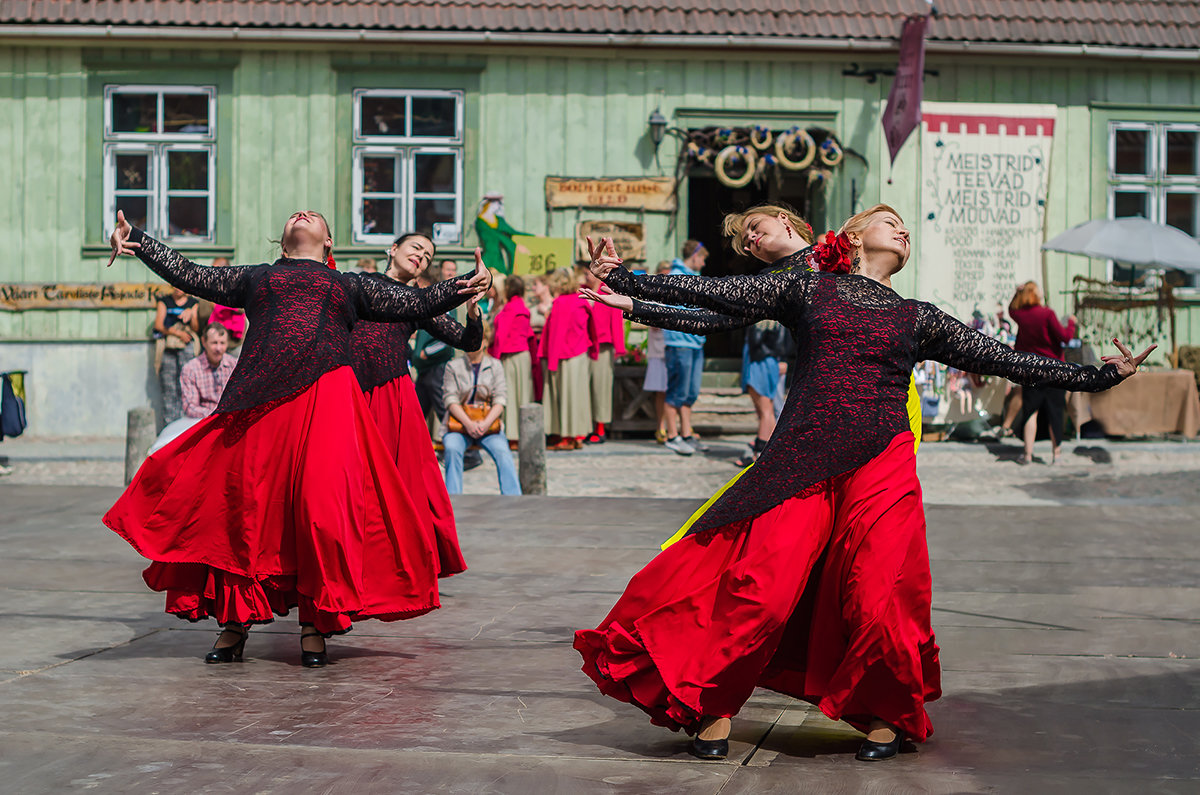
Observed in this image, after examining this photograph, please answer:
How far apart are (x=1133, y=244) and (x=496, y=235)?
653 cm

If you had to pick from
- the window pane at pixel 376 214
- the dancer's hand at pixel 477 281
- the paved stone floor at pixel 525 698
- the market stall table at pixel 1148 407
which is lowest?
the paved stone floor at pixel 525 698

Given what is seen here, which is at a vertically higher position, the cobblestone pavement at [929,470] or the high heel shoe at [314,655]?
the cobblestone pavement at [929,470]

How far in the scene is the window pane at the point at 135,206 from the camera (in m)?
16.7

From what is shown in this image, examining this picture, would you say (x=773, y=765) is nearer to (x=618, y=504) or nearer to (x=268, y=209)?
(x=618, y=504)

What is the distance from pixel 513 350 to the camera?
15.1m

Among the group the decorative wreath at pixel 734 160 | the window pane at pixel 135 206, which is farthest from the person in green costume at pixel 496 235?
the window pane at pixel 135 206

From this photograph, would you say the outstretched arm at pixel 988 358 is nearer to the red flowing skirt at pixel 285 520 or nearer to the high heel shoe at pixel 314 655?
the red flowing skirt at pixel 285 520

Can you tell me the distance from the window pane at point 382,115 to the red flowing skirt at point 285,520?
11.0 metres

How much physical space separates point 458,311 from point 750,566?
39.8ft

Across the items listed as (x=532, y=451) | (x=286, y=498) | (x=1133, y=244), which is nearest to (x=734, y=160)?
(x=1133, y=244)

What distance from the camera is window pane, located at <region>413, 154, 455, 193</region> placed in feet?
54.9

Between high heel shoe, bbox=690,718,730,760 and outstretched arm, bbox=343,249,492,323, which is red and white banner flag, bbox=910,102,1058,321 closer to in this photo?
outstretched arm, bbox=343,249,492,323

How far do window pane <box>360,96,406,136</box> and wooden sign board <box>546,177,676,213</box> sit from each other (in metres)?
1.73

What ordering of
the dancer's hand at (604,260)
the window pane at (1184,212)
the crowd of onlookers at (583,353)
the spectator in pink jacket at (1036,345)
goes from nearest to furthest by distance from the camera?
1. the dancer's hand at (604,260)
2. the crowd of onlookers at (583,353)
3. the spectator in pink jacket at (1036,345)
4. the window pane at (1184,212)
